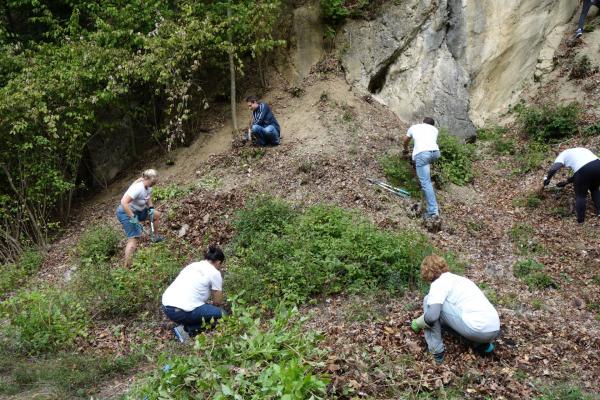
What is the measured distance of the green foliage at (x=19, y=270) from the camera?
30.0 feet

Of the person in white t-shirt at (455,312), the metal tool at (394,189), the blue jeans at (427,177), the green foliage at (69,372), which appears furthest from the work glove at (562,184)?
the green foliage at (69,372)

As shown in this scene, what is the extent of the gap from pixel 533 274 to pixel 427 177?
96.2 inches

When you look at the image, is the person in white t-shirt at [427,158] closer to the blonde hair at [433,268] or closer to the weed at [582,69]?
the blonde hair at [433,268]

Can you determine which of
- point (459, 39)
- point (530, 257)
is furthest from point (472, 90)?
point (530, 257)

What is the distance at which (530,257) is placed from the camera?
8055mm

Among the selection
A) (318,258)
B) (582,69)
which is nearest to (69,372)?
(318,258)

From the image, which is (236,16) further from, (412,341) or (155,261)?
(412,341)

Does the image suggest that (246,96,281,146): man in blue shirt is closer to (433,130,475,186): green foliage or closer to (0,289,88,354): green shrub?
(433,130,475,186): green foliage

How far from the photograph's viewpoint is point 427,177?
898 cm

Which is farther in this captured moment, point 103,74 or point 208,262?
point 103,74

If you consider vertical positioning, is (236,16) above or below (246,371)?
above

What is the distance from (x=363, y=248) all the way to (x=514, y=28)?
9029 millimetres

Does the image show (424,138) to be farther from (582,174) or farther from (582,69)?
(582,69)

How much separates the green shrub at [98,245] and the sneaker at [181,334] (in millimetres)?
3106
